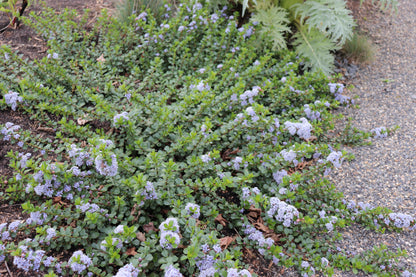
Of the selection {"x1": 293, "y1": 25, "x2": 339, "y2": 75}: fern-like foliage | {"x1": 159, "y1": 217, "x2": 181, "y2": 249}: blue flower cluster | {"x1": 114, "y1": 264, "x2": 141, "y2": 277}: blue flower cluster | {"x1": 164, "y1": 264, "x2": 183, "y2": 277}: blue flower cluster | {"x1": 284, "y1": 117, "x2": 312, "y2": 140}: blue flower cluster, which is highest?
{"x1": 293, "y1": 25, "x2": 339, "y2": 75}: fern-like foliage

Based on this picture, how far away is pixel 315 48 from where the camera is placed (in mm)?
3967

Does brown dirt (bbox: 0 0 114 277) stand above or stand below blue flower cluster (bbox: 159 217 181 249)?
below

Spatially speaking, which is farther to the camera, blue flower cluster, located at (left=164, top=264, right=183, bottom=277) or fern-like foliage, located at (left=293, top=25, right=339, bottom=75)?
fern-like foliage, located at (left=293, top=25, right=339, bottom=75)

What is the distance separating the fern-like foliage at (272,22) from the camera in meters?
3.75

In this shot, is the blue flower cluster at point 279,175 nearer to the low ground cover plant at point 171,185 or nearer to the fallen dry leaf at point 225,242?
the low ground cover plant at point 171,185

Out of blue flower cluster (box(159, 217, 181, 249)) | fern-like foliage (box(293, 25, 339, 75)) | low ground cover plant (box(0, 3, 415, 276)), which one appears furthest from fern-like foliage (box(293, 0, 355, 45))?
blue flower cluster (box(159, 217, 181, 249))

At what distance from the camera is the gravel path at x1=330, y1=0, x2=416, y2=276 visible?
8.05 feet

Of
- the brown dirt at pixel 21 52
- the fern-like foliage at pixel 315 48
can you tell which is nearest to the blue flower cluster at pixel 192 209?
the brown dirt at pixel 21 52

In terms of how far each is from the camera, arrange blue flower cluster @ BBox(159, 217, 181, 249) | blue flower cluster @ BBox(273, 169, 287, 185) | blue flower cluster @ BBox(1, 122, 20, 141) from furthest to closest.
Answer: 1. blue flower cluster @ BBox(273, 169, 287, 185)
2. blue flower cluster @ BBox(1, 122, 20, 141)
3. blue flower cluster @ BBox(159, 217, 181, 249)

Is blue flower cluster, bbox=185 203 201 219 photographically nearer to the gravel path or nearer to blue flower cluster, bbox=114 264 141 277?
blue flower cluster, bbox=114 264 141 277

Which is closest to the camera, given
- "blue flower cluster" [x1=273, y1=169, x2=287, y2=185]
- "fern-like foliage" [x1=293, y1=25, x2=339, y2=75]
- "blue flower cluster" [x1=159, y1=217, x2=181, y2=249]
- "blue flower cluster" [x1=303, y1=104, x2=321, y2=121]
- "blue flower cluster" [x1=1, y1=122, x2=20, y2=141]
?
"blue flower cluster" [x1=159, y1=217, x2=181, y2=249]

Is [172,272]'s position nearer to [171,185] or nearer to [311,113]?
[171,185]

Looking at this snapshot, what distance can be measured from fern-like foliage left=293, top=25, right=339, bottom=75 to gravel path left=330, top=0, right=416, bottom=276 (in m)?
0.53

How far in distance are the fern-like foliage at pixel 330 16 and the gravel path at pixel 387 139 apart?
755 millimetres
